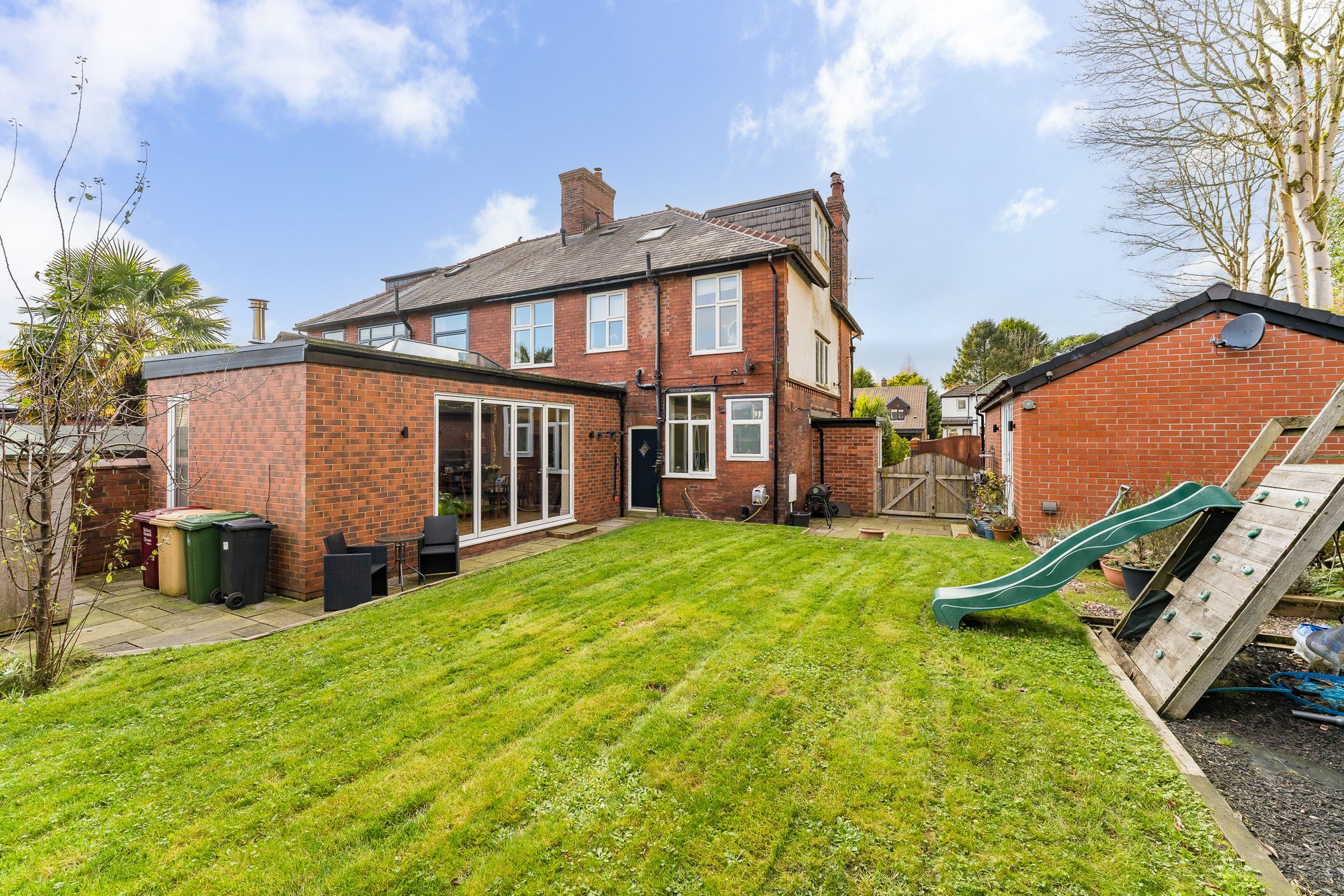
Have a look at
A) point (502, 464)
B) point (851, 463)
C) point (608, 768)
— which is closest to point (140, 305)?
point (502, 464)

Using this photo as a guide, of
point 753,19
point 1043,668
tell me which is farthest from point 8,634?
point 753,19

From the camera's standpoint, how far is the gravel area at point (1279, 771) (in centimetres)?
225

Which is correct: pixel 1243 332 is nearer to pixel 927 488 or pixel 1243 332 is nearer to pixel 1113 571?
pixel 1113 571

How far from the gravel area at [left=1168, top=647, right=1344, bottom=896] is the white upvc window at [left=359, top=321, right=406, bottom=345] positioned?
19519mm

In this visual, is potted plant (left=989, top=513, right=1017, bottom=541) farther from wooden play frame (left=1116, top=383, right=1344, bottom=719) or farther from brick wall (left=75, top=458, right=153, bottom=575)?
brick wall (left=75, top=458, right=153, bottom=575)

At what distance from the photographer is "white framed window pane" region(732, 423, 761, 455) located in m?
11.8

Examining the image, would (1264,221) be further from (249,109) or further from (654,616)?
(249,109)

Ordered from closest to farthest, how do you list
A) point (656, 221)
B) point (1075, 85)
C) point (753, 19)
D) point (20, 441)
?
point (20, 441) → point (1075, 85) → point (753, 19) → point (656, 221)

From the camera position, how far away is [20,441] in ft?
12.4

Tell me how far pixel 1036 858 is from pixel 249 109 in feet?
64.6

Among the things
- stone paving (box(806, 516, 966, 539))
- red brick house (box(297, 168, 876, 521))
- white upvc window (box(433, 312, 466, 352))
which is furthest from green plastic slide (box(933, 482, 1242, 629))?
white upvc window (box(433, 312, 466, 352))

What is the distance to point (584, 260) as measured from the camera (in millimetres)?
14820

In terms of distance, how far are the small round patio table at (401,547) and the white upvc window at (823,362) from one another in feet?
36.5

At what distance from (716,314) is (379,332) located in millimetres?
12623
